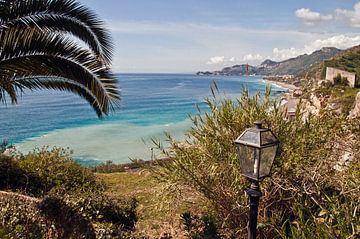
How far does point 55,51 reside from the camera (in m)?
4.61

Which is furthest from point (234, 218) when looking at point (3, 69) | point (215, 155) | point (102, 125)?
point (102, 125)

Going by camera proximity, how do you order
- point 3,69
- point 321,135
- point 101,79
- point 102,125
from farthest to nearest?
point 102,125
point 101,79
point 321,135
point 3,69

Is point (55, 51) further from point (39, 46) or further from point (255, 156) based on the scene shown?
point (255, 156)

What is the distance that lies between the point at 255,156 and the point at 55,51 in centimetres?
341

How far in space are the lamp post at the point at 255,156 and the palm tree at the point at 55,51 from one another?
2941mm

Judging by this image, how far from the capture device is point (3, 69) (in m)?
4.31

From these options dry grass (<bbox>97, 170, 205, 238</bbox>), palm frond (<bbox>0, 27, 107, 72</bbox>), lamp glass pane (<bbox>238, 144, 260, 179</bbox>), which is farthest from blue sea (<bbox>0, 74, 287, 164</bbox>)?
lamp glass pane (<bbox>238, 144, 260, 179</bbox>)

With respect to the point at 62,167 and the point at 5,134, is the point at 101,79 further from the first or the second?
the point at 5,134

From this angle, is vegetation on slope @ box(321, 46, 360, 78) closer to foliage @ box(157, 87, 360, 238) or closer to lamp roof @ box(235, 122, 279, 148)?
foliage @ box(157, 87, 360, 238)

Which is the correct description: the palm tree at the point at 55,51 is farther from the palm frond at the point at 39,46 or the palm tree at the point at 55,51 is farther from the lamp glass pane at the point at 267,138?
the lamp glass pane at the point at 267,138

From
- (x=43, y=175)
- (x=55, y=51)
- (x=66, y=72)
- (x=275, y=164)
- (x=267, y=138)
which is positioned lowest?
(x=43, y=175)

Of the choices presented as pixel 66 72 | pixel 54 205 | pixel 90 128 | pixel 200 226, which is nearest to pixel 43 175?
pixel 54 205

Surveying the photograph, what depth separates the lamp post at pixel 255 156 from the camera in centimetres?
266

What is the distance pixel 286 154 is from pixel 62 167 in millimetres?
6066
